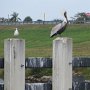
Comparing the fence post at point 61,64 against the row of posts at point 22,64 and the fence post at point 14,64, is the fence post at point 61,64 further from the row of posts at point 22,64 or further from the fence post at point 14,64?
the fence post at point 14,64

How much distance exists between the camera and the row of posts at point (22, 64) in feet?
39.8

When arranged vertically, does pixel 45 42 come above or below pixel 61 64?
above

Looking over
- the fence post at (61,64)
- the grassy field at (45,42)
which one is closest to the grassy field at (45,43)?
the grassy field at (45,42)

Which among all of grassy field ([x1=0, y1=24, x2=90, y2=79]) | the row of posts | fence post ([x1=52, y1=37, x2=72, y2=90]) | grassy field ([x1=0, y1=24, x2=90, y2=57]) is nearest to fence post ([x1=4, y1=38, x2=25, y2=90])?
the row of posts

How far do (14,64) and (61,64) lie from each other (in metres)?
0.93

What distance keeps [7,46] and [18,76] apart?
0.62 metres

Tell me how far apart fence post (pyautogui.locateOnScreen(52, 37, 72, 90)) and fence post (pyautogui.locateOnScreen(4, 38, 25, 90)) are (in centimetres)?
63

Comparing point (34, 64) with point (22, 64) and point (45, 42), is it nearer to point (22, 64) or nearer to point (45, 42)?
point (22, 64)

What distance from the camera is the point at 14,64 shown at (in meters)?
12.2

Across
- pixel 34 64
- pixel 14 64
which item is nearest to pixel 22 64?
pixel 14 64

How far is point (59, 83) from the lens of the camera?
12.2 meters

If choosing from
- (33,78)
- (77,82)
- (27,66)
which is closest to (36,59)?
(27,66)

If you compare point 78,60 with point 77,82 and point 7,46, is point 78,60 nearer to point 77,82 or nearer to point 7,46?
point 77,82

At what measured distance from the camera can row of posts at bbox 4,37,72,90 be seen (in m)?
12.1
